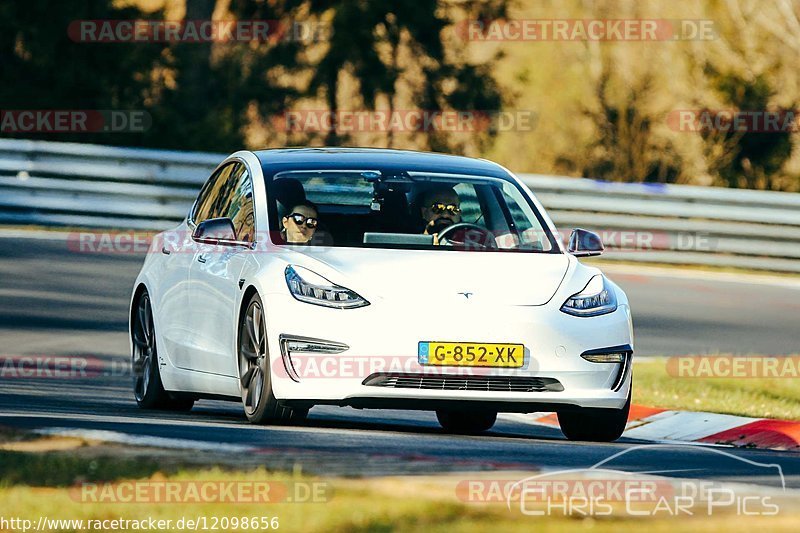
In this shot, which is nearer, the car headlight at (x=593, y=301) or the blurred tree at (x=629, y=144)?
the car headlight at (x=593, y=301)

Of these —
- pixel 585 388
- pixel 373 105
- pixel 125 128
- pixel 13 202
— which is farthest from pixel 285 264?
pixel 373 105

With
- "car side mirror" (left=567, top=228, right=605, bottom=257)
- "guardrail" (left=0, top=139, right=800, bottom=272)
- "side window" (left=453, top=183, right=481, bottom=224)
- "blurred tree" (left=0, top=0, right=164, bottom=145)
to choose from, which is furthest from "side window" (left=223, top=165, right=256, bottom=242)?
"blurred tree" (left=0, top=0, right=164, bottom=145)

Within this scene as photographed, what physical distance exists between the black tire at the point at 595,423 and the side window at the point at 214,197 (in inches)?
97.7

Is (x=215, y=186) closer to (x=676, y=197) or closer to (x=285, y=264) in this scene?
(x=285, y=264)

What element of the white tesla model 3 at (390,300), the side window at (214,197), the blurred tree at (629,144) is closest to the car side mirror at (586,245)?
the white tesla model 3 at (390,300)

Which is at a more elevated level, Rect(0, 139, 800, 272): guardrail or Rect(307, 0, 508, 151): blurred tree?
Rect(307, 0, 508, 151): blurred tree

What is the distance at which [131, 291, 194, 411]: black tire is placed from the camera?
11367 millimetres

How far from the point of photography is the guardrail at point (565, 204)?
2328cm

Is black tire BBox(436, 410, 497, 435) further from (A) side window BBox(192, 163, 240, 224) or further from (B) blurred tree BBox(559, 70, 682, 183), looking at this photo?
(B) blurred tree BBox(559, 70, 682, 183)

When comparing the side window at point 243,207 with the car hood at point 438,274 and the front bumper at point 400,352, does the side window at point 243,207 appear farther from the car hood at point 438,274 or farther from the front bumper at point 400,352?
the front bumper at point 400,352

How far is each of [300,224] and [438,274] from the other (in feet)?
3.48

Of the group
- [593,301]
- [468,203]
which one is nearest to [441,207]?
[468,203]

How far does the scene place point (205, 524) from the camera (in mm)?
6242

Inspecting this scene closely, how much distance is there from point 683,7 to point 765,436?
30989 millimetres
